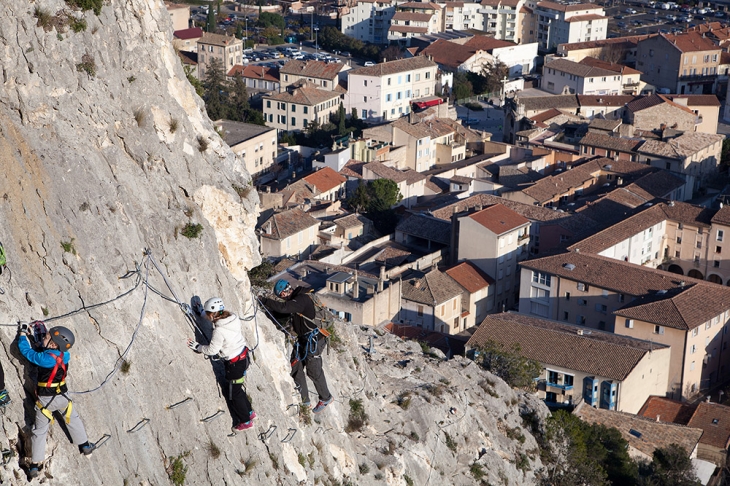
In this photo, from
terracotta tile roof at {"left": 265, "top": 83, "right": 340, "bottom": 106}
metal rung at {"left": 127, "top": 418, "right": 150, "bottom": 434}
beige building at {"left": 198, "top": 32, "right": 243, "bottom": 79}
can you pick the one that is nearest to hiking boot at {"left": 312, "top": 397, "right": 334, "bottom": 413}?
metal rung at {"left": 127, "top": 418, "right": 150, "bottom": 434}

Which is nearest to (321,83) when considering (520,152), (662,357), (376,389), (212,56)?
(212,56)

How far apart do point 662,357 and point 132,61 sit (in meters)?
24.5

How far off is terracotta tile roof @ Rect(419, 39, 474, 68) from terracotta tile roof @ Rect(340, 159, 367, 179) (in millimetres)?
27063

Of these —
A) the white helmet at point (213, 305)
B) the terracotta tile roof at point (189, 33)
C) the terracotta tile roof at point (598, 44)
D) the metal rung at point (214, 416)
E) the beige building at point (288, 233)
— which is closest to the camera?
the white helmet at point (213, 305)

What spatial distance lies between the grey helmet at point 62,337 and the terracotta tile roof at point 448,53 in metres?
69.6

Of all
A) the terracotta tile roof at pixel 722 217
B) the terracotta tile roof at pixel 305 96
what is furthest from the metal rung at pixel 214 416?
the terracotta tile roof at pixel 305 96

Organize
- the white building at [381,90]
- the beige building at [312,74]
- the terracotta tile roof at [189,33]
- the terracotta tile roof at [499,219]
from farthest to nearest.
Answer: the terracotta tile roof at [189,33]
the beige building at [312,74]
the white building at [381,90]
the terracotta tile roof at [499,219]

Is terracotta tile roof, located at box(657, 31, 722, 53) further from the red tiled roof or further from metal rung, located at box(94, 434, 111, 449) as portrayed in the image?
metal rung, located at box(94, 434, 111, 449)

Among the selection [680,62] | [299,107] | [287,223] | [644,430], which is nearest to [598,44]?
[680,62]

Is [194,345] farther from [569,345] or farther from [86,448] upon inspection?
[569,345]

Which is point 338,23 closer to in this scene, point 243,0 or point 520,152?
point 243,0

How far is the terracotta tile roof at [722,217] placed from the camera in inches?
1645

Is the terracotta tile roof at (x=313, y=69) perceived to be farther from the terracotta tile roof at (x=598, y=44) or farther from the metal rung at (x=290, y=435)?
the metal rung at (x=290, y=435)

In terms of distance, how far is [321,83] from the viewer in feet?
227
